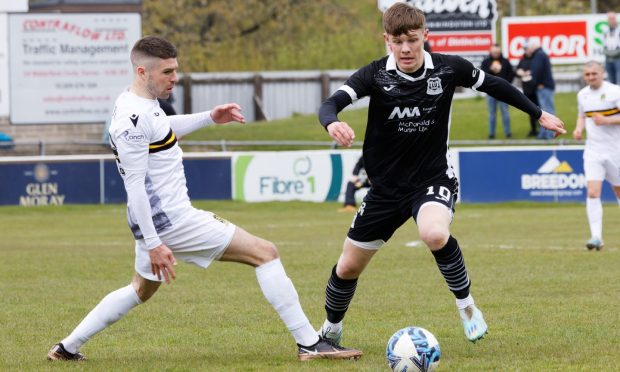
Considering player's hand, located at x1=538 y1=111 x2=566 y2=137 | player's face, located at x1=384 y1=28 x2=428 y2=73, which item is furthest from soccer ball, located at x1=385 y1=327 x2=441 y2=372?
player's face, located at x1=384 y1=28 x2=428 y2=73

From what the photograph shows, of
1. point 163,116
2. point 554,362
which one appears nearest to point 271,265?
point 163,116

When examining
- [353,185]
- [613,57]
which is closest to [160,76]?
[353,185]

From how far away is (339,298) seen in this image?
8.12 metres

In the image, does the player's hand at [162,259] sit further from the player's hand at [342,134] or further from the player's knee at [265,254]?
the player's hand at [342,134]

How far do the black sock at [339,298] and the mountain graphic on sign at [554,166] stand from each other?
1624 centimetres

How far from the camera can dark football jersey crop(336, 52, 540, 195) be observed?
774 cm

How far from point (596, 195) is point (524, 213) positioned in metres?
6.94

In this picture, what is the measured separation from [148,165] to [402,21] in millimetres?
1726

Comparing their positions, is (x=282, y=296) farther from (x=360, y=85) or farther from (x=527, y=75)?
(x=527, y=75)

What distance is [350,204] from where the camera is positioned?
75.3 feet

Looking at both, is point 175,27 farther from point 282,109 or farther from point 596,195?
point 596,195

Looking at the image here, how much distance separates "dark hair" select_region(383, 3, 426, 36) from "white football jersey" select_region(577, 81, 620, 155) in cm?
787

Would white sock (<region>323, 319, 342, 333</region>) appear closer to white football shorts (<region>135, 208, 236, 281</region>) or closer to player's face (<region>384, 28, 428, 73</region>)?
white football shorts (<region>135, 208, 236, 281</region>)

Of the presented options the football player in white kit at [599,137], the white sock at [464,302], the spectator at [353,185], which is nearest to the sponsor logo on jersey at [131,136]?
the white sock at [464,302]
